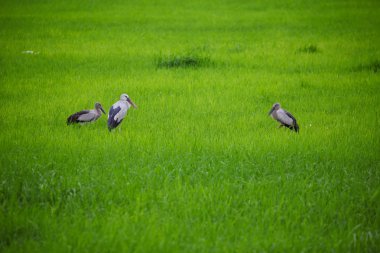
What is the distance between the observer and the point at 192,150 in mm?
6797

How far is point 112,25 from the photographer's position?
2131 centimetres

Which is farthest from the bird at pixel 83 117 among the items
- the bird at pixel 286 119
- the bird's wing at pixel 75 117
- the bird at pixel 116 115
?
the bird at pixel 286 119

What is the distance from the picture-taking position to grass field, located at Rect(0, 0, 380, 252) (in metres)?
4.55

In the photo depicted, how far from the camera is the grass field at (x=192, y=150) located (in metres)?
4.55

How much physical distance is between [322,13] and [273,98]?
1601 cm

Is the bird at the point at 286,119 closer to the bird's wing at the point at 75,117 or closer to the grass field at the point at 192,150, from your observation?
the grass field at the point at 192,150

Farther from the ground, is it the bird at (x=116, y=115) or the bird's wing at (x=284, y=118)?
the bird at (x=116, y=115)

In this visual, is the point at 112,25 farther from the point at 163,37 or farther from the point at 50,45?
the point at 50,45

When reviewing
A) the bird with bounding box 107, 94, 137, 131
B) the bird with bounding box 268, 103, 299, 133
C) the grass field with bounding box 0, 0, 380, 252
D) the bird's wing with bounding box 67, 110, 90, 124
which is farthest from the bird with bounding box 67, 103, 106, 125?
the bird with bounding box 268, 103, 299, 133

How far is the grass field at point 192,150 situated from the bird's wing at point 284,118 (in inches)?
7.8

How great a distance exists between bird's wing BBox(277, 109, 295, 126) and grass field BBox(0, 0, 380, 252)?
20 centimetres

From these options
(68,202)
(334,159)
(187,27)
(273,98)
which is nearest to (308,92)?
(273,98)

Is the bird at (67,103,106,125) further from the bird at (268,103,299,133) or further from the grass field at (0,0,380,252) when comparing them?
the bird at (268,103,299,133)

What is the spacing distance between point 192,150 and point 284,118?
1823mm
